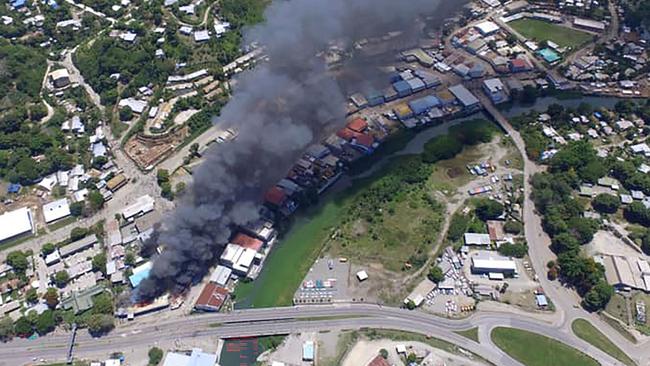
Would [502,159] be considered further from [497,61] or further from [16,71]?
[16,71]

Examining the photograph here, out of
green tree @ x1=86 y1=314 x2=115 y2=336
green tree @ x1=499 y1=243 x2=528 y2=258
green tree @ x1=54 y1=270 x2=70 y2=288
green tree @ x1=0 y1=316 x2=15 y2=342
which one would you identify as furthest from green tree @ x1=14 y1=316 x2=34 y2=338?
green tree @ x1=499 y1=243 x2=528 y2=258

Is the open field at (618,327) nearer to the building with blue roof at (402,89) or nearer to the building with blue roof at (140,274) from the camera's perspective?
the building with blue roof at (402,89)

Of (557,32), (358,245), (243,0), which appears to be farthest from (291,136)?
(557,32)

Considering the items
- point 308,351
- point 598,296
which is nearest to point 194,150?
point 308,351


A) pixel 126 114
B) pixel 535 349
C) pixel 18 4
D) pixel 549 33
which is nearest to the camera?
pixel 535 349

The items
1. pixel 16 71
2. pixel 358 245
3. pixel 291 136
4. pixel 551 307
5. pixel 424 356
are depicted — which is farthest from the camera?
pixel 16 71

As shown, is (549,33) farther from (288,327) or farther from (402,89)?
(288,327)

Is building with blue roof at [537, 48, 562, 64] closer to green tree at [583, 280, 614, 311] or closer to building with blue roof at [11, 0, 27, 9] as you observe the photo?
green tree at [583, 280, 614, 311]
